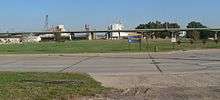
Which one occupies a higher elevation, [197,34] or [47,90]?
[47,90]

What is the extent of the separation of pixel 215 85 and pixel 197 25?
5879 inches

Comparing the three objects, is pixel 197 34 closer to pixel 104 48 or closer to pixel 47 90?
pixel 104 48

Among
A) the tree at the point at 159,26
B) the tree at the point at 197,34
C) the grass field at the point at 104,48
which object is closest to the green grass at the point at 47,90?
the grass field at the point at 104,48

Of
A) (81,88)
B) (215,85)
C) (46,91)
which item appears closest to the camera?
(46,91)

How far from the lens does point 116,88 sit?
42.9 ft

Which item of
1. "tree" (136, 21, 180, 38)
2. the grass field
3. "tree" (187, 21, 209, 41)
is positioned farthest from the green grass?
"tree" (136, 21, 180, 38)

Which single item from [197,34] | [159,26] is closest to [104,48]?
[197,34]

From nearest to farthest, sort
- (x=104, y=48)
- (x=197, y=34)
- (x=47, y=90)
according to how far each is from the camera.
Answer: (x=47, y=90), (x=104, y=48), (x=197, y=34)

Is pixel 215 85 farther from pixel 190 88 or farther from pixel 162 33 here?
pixel 162 33

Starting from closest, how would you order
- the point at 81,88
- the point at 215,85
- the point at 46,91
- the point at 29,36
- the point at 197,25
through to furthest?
the point at 46,91, the point at 81,88, the point at 215,85, the point at 197,25, the point at 29,36

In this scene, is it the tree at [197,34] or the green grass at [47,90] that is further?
the tree at [197,34]

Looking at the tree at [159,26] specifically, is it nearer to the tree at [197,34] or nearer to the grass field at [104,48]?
the tree at [197,34]

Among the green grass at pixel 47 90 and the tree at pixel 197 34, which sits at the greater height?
the green grass at pixel 47 90

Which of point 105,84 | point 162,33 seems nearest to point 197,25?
point 162,33
